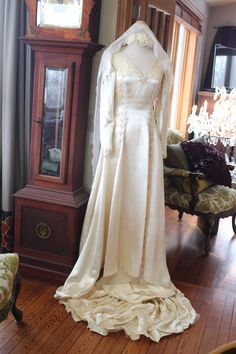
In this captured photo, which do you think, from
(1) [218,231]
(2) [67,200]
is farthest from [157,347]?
(1) [218,231]

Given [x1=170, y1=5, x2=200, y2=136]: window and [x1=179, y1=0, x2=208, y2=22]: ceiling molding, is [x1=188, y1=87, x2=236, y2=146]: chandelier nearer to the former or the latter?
[x1=170, y1=5, x2=200, y2=136]: window

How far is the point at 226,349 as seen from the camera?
2.49 feet

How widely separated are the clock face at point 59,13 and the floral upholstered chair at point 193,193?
1.37 m

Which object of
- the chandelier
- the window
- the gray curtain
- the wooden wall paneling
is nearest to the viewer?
the wooden wall paneling

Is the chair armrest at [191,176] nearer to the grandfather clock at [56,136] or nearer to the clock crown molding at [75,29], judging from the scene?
the grandfather clock at [56,136]

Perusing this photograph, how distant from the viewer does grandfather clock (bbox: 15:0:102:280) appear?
245 centimetres

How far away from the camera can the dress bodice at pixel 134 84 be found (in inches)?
94.7

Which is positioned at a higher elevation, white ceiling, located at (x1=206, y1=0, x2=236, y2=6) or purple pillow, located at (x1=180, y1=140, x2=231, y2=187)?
white ceiling, located at (x1=206, y1=0, x2=236, y2=6)

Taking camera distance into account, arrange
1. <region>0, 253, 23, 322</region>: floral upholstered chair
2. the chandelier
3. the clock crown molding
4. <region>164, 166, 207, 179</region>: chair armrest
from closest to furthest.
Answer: <region>0, 253, 23, 322</region>: floral upholstered chair → the clock crown molding → <region>164, 166, 207, 179</region>: chair armrest → the chandelier

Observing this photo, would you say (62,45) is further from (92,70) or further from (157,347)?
(157,347)

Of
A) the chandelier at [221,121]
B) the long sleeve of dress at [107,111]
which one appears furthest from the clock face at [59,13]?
the chandelier at [221,121]

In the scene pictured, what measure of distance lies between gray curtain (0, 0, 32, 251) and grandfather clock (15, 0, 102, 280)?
20 centimetres

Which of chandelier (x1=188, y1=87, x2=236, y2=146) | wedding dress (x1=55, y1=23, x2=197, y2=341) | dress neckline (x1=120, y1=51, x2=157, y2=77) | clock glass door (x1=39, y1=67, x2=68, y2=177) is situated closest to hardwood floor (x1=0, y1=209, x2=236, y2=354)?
wedding dress (x1=55, y1=23, x2=197, y2=341)

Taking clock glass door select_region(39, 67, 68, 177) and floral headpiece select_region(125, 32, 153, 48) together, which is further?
clock glass door select_region(39, 67, 68, 177)
